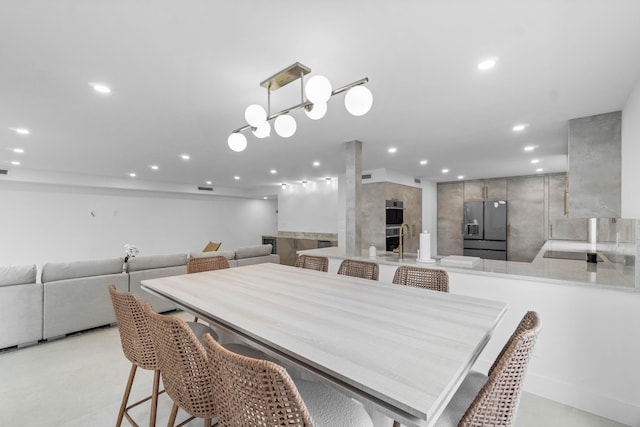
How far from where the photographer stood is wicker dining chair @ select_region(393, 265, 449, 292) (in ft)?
6.92

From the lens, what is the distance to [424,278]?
7.19 feet

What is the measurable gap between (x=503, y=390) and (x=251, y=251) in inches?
177

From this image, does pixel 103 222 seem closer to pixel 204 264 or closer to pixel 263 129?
pixel 204 264

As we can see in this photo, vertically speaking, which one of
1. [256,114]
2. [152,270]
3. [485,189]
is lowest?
[152,270]

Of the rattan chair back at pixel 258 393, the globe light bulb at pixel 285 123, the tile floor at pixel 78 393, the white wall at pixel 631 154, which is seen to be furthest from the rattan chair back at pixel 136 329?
the white wall at pixel 631 154

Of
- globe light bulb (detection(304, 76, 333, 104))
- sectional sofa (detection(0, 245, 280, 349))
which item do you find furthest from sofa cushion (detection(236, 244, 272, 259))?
globe light bulb (detection(304, 76, 333, 104))

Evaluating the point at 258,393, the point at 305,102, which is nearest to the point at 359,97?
the point at 305,102

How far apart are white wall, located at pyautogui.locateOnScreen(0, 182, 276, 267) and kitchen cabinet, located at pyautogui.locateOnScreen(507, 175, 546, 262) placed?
8520 millimetres

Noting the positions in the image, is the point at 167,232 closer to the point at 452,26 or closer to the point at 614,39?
the point at 452,26

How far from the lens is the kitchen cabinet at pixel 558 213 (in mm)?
5953

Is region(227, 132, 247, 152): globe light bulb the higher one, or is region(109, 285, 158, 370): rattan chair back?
region(227, 132, 247, 152): globe light bulb

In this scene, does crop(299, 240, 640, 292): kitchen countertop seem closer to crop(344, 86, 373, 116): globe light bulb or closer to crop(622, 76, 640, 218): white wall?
crop(622, 76, 640, 218): white wall

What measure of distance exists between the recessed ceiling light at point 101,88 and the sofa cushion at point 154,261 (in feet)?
7.39

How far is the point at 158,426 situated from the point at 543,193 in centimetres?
779
